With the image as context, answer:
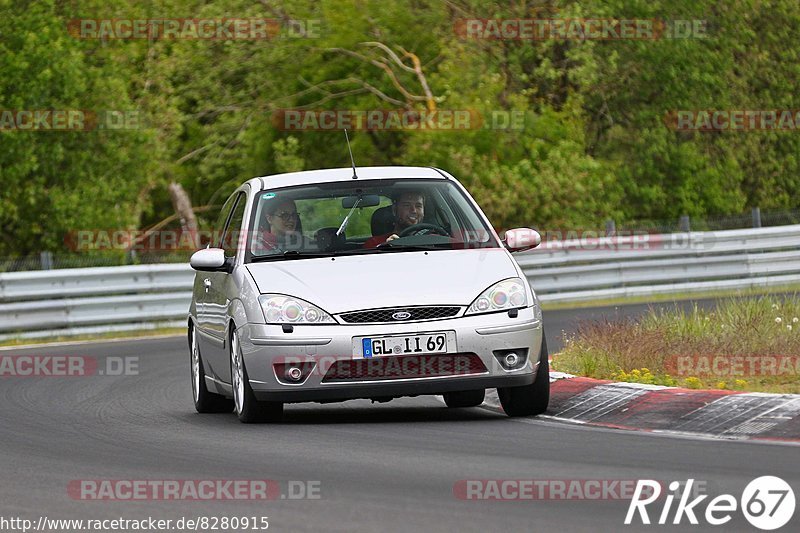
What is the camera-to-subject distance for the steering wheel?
12031mm

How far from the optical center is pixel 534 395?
11227mm

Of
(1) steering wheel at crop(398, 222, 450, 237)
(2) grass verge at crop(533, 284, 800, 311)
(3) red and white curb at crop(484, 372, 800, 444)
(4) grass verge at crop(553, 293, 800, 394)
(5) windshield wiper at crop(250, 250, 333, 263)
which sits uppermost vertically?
(1) steering wheel at crop(398, 222, 450, 237)

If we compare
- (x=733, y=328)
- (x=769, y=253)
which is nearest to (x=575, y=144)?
(x=769, y=253)

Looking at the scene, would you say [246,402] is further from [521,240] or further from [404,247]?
[521,240]

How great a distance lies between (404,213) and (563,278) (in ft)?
52.6

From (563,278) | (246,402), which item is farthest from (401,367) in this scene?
(563,278)

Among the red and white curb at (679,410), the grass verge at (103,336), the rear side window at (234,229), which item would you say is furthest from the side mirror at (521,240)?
the grass verge at (103,336)

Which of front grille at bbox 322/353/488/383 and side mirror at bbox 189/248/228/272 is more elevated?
side mirror at bbox 189/248/228/272

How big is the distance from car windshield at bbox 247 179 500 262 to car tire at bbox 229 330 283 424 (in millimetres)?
731

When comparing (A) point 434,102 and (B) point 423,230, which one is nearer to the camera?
(B) point 423,230

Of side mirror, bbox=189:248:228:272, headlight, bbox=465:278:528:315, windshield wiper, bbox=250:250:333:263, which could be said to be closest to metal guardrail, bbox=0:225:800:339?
side mirror, bbox=189:248:228:272

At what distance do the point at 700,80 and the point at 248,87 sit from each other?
1095 cm

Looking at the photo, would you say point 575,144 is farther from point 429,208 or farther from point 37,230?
point 429,208

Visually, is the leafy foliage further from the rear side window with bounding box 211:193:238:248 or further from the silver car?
the silver car
